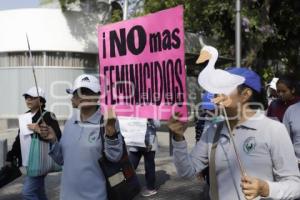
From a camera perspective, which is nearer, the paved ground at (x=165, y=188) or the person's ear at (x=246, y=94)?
the person's ear at (x=246, y=94)

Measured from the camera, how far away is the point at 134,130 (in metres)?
6.86

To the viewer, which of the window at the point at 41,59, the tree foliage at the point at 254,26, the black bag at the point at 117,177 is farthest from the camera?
the window at the point at 41,59

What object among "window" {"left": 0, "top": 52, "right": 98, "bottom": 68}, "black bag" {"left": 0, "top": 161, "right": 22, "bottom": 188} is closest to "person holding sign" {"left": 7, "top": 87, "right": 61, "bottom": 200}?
"black bag" {"left": 0, "top": 161, "right": 22, "bottom": 188}

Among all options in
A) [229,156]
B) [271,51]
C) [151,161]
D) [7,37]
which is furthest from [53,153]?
[271,51]

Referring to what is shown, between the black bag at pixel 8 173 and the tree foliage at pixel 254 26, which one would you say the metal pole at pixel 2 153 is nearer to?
the black bag at pixel 8 173

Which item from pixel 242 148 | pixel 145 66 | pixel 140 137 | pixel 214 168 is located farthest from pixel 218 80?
pixel 140 137

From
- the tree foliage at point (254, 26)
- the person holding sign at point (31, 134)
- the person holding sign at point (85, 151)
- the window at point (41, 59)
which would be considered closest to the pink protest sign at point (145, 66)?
the person holding sign at point (85, 151)

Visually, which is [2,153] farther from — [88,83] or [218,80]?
[218,80]

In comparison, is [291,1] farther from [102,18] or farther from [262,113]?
[262,113]

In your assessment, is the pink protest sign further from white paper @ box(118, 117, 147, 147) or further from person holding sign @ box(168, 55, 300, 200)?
white paper @ box(118, 117, 147, 147)

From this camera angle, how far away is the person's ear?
2.71 metres

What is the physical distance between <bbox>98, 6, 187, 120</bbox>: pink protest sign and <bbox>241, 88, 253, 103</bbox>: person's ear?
0.31 m

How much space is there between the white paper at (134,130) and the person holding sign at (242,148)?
3951 millimetres

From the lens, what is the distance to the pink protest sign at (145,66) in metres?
3.02
